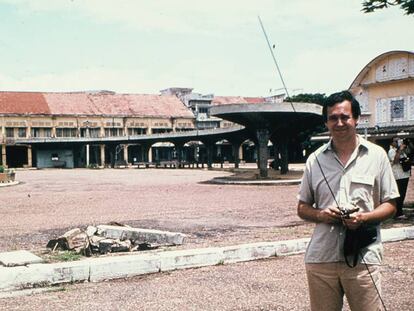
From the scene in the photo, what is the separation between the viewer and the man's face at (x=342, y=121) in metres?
3.02

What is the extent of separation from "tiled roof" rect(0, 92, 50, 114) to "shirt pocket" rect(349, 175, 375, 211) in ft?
205

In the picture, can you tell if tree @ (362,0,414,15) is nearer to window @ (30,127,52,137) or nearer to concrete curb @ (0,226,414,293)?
concrete curb @ (0,226,414,293)

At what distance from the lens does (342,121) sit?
303cm

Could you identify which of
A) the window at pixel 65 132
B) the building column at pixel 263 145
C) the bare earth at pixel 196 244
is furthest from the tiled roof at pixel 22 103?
the bare earth at pixel 196 244

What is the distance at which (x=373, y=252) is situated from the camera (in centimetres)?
294

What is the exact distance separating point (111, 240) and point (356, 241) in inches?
221

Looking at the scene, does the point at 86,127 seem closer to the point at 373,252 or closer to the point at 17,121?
the point at 17,121

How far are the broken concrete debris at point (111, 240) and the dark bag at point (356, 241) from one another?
5.30m

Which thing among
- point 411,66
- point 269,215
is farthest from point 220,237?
point 411,66

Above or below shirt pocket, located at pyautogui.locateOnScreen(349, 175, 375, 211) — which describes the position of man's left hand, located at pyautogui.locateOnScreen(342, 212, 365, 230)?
below

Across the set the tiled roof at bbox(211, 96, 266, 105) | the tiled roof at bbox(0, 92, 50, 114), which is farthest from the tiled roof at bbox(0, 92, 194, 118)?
the tiled roof at bbox(211, 96, 266, 105)

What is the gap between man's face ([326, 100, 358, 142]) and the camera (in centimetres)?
302

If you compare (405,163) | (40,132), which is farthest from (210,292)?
(40,132)

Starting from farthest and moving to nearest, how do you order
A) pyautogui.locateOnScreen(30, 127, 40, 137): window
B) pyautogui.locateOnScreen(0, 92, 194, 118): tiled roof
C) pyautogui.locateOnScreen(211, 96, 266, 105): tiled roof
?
pyautogui.locateOnScreen(211, 96, 266, 105): tiled roof → pyautogui.locateOnScreen(0, 92, 194, 118): tiled roof → pyautogui.locateOnScreen(30, 127, 40, 137): window
